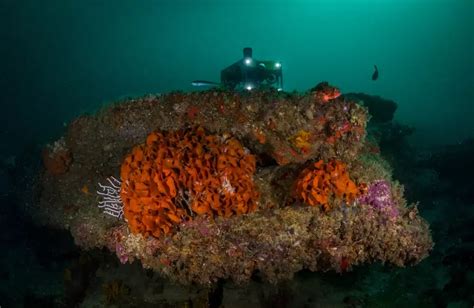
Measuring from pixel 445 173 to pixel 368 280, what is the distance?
1044cm

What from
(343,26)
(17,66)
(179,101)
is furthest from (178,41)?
(179,101)

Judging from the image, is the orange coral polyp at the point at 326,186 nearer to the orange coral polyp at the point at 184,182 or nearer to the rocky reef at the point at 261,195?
the rocky reef at the point at 261,195

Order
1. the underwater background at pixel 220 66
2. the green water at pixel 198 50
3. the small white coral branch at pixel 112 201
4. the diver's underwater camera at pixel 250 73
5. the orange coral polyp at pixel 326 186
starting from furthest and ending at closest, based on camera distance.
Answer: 1. the green water at pixel 198 50
2. the diver's underwater camera at pixel 250 73
3. the underwater background at pixel 220 66
4. the small white coral branch at pixel 112 201
5. the orange coral polyp at pixel 326 186

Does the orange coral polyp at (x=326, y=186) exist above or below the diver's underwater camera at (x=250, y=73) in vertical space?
below

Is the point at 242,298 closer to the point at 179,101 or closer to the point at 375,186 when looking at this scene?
the point at 375,186

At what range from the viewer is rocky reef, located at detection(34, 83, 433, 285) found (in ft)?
16.7

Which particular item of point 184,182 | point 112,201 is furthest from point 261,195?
point 112,201

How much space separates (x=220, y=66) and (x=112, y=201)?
577 ft

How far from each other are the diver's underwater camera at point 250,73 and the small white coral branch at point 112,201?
500 centimetres

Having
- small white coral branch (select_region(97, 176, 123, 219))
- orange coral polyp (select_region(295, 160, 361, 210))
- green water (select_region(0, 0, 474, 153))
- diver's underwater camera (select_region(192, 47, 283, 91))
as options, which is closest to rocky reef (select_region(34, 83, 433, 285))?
orange coral polyp (select_region(295, 160, 361, 210))

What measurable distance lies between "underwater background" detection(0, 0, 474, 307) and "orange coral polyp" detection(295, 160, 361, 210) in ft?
5.81

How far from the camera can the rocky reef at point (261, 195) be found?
200 inches

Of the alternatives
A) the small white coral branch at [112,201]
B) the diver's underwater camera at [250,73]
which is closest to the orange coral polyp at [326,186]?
the small white coral branch at [112,201]

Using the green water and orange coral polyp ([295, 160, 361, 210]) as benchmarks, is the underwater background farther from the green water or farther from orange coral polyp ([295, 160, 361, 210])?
orange coral polyp ([295, 160, 361, 210])
